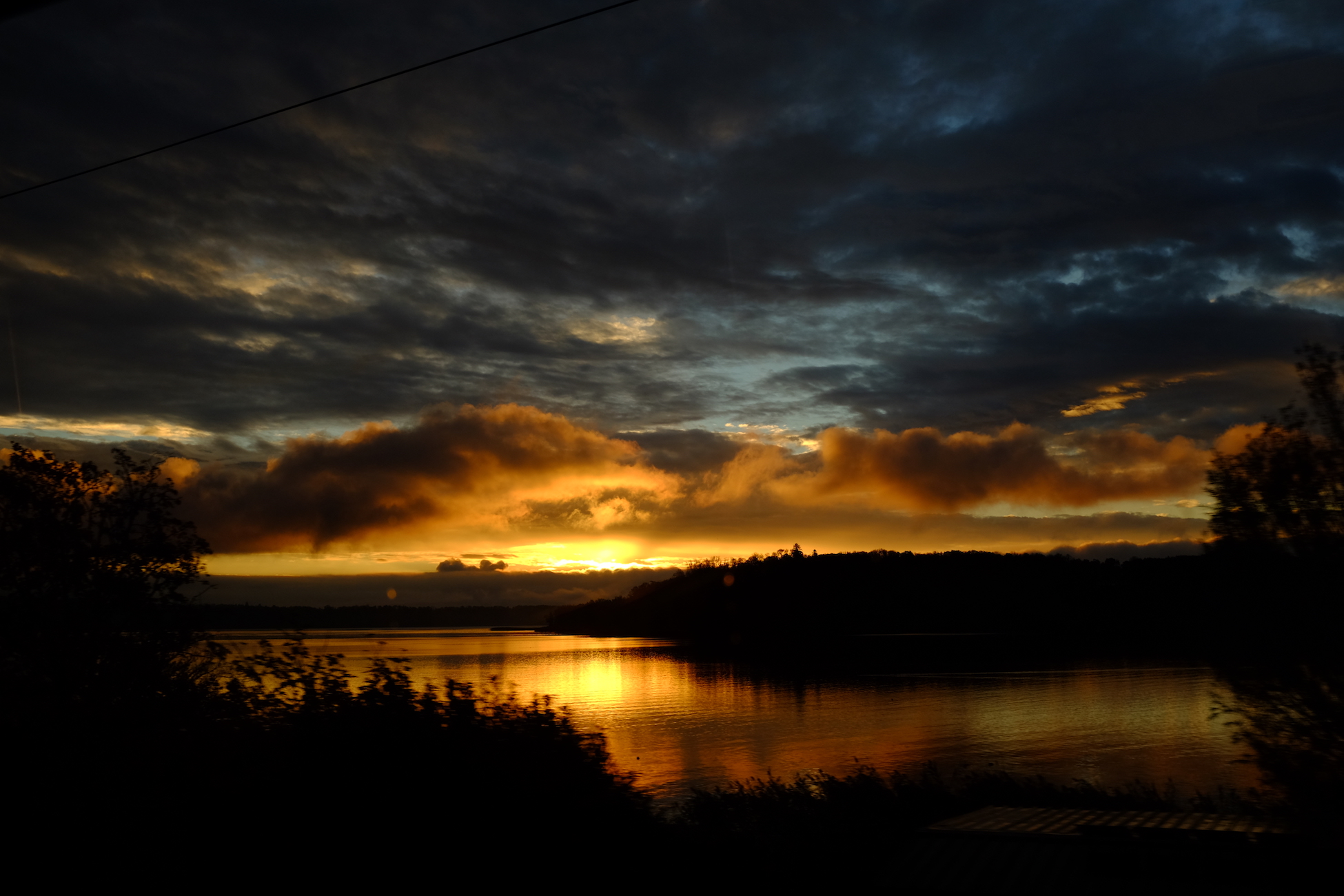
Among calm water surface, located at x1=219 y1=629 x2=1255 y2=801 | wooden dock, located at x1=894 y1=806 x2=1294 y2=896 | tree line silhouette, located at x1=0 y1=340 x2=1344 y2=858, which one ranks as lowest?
calm water surface, located at x1=219 y1=629 x2=1255 y2=801

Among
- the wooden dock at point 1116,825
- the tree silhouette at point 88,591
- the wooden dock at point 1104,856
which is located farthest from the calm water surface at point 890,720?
the wooden dock at point 1116,825

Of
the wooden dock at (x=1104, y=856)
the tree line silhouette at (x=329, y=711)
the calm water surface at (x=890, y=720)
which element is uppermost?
the tree line silhouette at (x=329, y=711)

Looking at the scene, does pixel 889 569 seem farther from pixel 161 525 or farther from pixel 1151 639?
pixel 161 525

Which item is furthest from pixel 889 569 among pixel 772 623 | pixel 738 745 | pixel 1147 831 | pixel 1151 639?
pixel 1147 831

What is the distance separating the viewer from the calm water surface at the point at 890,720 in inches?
1427

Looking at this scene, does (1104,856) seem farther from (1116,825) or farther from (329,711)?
(329,711)

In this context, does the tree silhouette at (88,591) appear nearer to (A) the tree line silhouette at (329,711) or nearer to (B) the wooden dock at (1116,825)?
(A) the tree line silhouette at (329,711)

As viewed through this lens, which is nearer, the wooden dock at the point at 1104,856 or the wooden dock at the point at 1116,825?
the wooden dock at the point at 1104,856

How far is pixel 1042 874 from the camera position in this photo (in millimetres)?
13359

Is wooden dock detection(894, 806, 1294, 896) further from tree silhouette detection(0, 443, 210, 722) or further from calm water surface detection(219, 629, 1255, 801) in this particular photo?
tree silhouette detection(0, 443, 210, 722)

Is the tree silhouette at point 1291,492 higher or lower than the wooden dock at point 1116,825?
higher

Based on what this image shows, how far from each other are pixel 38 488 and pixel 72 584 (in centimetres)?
215

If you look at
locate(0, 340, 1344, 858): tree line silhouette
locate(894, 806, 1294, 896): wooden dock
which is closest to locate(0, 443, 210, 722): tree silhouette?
locate(0, 340, 1344, 858): tree line silhouette

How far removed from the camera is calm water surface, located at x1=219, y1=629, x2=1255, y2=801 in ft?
119
